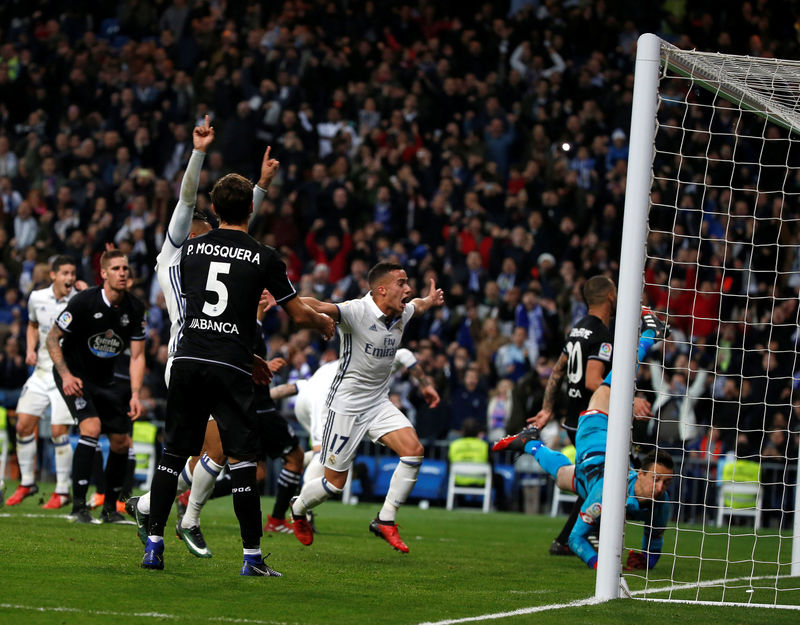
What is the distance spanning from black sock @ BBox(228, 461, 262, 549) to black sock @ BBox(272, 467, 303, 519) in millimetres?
4161

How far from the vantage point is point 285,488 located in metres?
11.6

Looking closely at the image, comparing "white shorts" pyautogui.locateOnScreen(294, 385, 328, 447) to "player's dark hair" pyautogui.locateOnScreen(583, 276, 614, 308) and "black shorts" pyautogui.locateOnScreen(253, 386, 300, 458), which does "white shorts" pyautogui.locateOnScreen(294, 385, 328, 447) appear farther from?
"player's dark hair" pyautogui.locateOnScreen(583, 276, 614, 308)

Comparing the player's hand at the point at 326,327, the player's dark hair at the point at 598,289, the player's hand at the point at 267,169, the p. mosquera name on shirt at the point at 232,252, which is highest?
the player's hand at the point at 267,169

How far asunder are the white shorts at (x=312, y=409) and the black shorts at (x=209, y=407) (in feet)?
15.0

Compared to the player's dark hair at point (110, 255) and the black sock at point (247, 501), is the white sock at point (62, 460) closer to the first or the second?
the player's dark hair at point (110, 255)

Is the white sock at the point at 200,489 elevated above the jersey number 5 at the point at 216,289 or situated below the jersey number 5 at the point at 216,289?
below

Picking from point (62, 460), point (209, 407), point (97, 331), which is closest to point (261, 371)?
point (209, 407)

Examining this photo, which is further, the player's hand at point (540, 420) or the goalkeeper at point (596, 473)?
the player's hand at point (540, 420)

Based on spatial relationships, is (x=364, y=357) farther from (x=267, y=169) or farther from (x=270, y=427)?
(x=267, y=169)

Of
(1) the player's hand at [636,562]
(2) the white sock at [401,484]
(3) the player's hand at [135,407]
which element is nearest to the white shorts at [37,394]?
(3) the player's hand at [135,407]

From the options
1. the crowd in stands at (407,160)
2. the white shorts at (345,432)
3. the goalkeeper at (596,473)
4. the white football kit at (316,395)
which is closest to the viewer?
the goalkeeper at (596,473)

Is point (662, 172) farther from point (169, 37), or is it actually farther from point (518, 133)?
point (169, 37)

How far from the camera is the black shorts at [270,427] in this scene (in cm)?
1080

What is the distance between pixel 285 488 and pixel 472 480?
7138 mm
